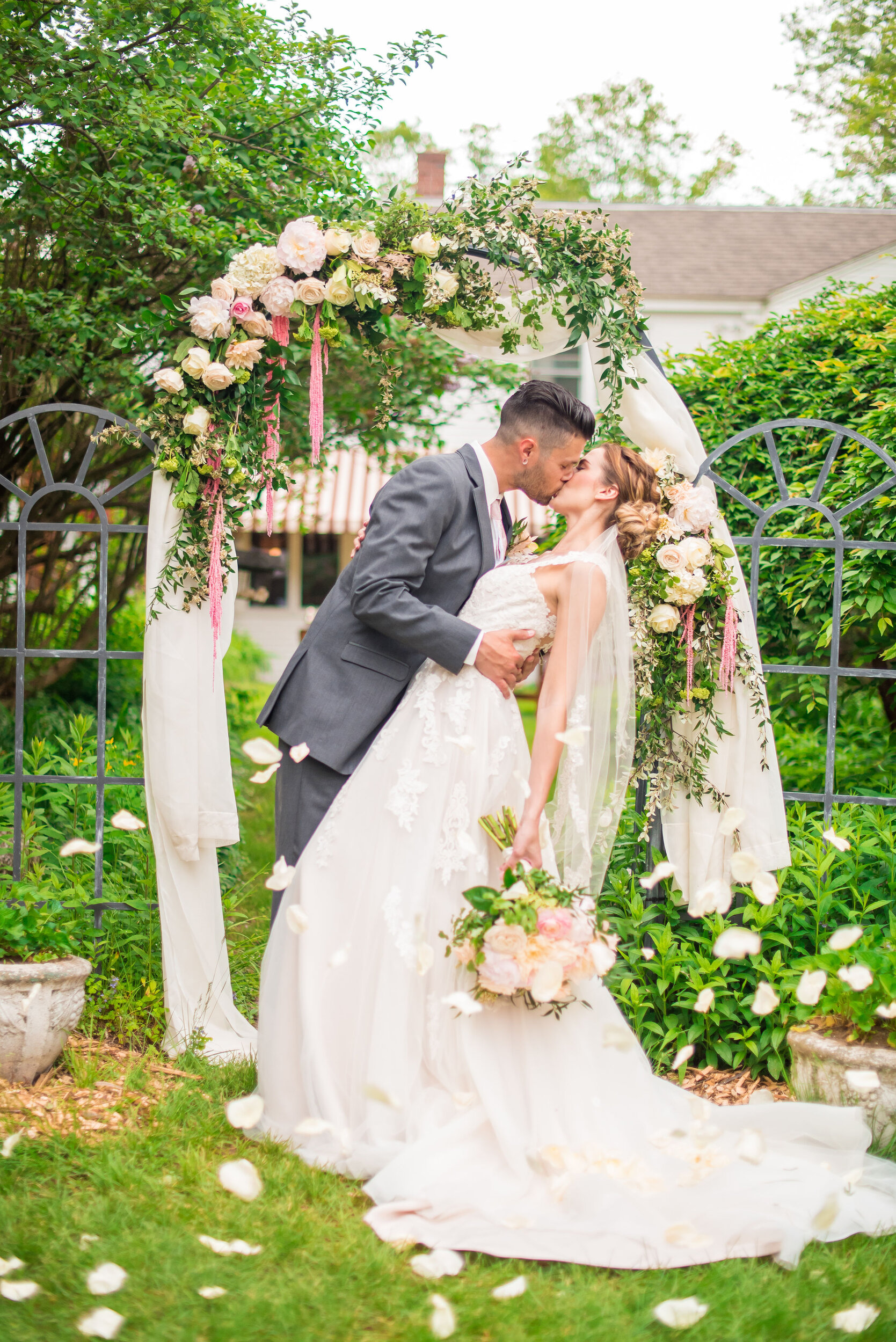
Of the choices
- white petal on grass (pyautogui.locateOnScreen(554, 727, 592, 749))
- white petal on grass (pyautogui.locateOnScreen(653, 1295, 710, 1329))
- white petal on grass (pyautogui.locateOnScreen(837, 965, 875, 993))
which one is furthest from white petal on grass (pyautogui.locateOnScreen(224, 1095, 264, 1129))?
white petal on grass (pyautogui.locateOnScreen(837, 965, 875, 993))

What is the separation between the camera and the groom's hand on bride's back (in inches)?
119

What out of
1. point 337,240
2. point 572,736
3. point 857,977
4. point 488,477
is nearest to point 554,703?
point 572,736

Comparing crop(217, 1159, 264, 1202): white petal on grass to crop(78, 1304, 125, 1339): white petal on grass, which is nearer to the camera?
crop(78, 1304, 125, 1339): white petal on grass

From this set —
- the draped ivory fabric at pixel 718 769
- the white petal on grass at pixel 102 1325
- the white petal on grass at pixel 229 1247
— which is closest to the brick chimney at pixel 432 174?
the draped ivory fabric at pixel 718 769

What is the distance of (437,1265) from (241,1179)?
54cm

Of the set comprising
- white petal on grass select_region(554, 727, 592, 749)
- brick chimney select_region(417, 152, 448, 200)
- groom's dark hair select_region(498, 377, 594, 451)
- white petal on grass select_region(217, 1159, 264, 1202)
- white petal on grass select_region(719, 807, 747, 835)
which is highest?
brick chimney select_region(417, 152, 448, 200)

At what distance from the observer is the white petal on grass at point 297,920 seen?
2979 millimetres

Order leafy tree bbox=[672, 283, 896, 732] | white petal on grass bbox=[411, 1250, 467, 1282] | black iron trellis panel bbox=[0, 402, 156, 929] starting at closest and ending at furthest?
white petal on grass bbox=[411, 1250, 467, 1282]
black iron trellis panel bbox=[0, 402, 156, 929]
leafy tree bbox=[672, 283, 896, 732]

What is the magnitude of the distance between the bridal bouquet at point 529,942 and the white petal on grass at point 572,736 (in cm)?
37

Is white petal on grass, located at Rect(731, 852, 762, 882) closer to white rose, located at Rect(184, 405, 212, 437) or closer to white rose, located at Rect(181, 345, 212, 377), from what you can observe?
white rose, located at Rect(184, 405, 212, 437)

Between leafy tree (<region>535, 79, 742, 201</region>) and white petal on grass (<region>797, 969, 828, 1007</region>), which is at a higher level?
leafy tree (<region>535, 79, 742, 201</region>)

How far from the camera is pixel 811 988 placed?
3.03 metres

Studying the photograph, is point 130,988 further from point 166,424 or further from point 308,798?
point 166,424

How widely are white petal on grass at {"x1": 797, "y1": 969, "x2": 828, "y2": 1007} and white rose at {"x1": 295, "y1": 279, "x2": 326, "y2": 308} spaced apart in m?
2.78
